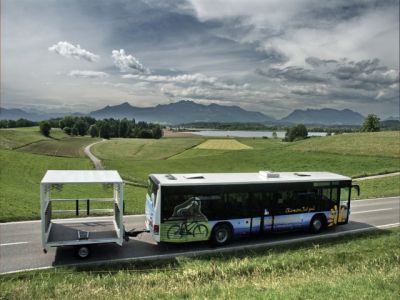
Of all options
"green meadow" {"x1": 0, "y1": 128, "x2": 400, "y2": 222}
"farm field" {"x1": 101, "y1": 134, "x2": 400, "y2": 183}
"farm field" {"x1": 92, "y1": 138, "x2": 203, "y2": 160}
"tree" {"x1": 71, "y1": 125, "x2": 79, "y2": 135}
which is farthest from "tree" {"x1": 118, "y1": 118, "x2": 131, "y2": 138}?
"farm field" {"x1": 101, "y1": 134, "x2": 400, "y2": 183}

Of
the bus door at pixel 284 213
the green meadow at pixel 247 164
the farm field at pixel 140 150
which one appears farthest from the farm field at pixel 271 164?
the bus door at pixel 284 213

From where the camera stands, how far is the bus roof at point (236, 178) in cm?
1517

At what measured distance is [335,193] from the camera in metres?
18.4

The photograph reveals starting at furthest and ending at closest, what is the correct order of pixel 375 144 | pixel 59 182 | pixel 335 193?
pixel 375 144, pixel 335 193, pixel 59 182

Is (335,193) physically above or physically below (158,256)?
above

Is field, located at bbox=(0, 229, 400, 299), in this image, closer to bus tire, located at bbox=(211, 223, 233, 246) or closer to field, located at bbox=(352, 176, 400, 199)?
bus tire, located at bbox=(211, 223, 233, 246)

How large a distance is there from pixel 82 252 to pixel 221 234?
564cm

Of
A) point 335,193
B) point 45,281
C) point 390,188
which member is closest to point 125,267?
point 45,281

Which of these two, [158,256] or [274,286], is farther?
[158,256]

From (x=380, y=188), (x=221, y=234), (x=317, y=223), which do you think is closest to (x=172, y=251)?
(x=221, y=234)

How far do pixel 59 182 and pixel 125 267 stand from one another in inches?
145

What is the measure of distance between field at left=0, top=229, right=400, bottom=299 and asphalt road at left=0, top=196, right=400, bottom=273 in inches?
42.0

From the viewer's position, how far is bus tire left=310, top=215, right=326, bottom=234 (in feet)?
58.7

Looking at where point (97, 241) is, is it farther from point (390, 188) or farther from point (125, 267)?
point (390, 188)
